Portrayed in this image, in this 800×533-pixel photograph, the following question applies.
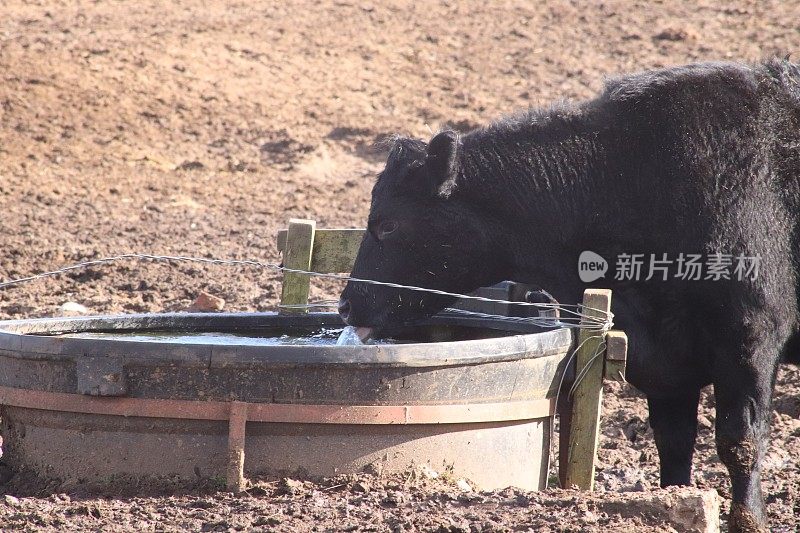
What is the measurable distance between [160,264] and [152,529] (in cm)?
589

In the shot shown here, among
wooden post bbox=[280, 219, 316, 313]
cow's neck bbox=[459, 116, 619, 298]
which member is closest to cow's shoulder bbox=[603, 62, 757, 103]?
cow's neck bbox=[459, 116, 619, 298]

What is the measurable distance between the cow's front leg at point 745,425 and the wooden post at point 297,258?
2.32 m

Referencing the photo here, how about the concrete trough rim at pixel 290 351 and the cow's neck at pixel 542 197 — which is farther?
the cow's neck at pixel 542 197

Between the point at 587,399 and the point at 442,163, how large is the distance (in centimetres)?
126

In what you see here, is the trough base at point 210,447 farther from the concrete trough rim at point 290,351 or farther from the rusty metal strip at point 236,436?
the concrete trough rim at point 290,351

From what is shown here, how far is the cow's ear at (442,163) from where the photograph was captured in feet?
16.8

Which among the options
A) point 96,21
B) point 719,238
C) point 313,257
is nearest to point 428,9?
point 96,21

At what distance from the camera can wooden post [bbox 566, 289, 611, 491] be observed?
4.80 m

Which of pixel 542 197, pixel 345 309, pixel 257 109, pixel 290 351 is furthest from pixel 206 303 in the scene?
pixel 257 109

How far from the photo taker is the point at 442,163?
17.0ft

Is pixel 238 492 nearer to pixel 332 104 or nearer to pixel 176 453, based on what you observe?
pixel 176 453

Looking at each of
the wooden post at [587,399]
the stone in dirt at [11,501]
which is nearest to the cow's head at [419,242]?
the wooden post at [587,399]

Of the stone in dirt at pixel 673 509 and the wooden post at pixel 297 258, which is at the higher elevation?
the wooden post at pixel 297 258

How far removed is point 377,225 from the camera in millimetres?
5332
